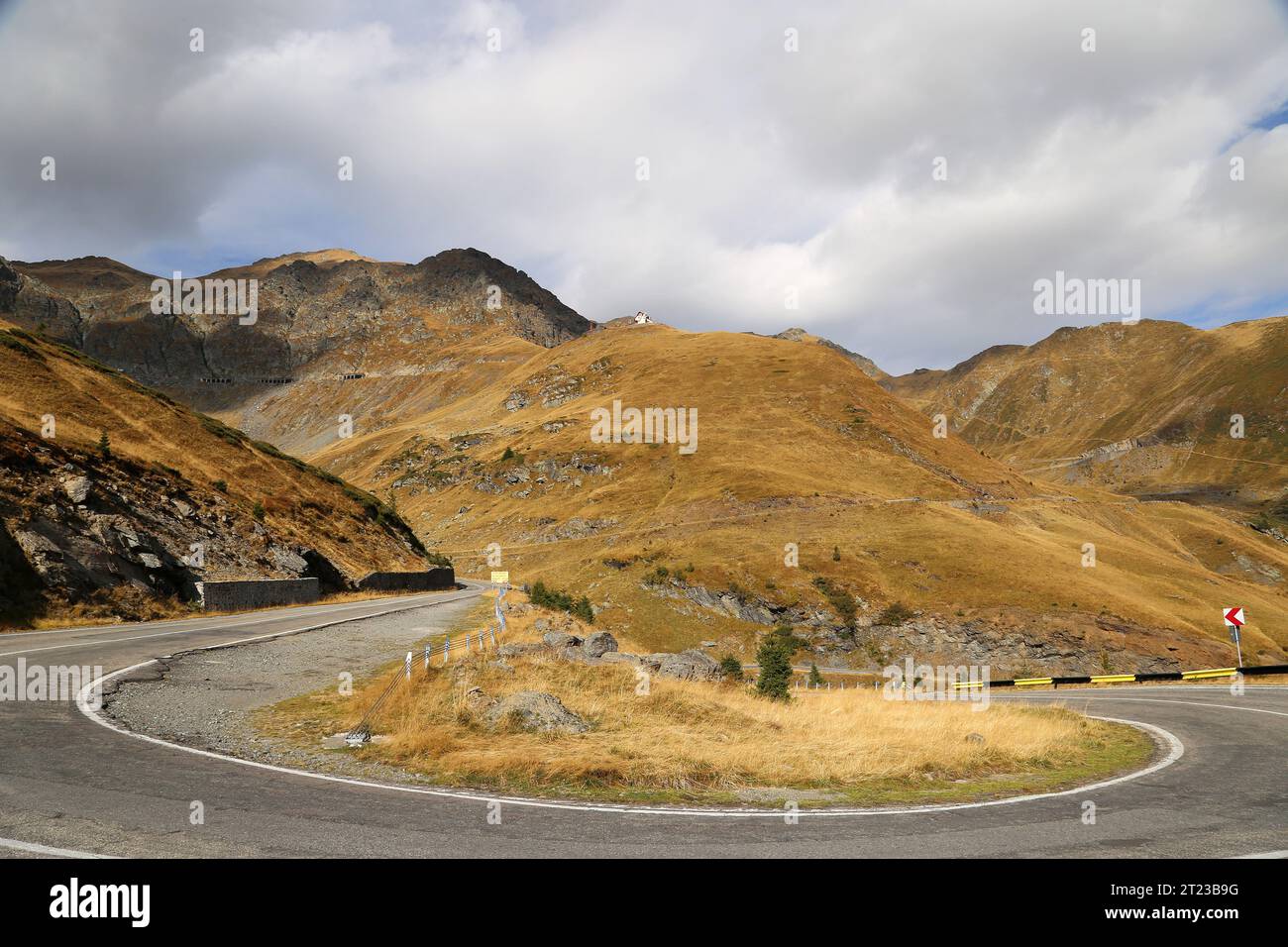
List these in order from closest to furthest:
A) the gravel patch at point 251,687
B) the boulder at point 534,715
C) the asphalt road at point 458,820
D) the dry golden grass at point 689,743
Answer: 1. the asphalt road at point 458,820
2. the dry golden grass at point 689,743
3. the gravel patch at point 251,687
4. the boulder at point 534,715

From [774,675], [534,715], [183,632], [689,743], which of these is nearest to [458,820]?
[534,715]

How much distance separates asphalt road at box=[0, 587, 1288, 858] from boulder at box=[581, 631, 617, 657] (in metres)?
13.5

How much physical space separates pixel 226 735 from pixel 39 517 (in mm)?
22355

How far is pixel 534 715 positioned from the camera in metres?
13.7

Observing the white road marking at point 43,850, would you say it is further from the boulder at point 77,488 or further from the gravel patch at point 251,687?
the boulder at point 77,488

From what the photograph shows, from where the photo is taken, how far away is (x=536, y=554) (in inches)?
3932

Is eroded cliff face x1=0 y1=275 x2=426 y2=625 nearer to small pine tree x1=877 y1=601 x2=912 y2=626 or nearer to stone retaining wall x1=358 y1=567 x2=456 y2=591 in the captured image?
stone retaining wall x1=358 y1=567 x2=456 y2=591

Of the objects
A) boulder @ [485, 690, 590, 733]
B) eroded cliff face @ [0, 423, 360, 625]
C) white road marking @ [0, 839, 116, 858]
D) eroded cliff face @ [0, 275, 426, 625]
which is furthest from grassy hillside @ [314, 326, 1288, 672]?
white road marking @ [0, 839, 116, 858]

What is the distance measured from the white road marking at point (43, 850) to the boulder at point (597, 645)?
16328 mm

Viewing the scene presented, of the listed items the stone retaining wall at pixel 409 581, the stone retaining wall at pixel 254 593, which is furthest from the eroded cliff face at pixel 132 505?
the stone retaining wall at pixel 409 581

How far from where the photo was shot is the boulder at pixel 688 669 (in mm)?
21500

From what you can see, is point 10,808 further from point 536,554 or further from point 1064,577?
point 536,554

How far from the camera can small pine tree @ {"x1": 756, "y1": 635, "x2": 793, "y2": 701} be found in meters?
23.4
